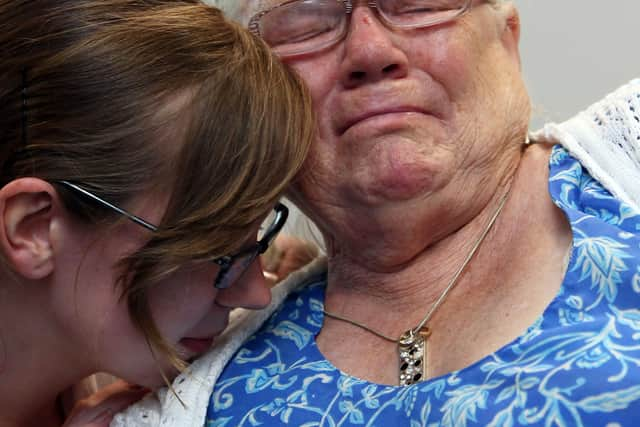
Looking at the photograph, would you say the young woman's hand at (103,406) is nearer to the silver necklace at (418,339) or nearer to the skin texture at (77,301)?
the skin texture at (77,301)

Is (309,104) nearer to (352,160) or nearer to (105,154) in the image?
(352,160)

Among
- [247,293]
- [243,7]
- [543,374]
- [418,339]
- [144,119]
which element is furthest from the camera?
[243,7]

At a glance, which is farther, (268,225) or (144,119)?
(268,225)

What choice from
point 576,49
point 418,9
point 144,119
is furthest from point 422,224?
point 576,49

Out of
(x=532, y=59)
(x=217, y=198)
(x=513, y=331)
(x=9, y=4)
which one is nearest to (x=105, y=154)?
(x=217, y=198)

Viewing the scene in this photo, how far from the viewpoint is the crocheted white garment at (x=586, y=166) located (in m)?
1.14

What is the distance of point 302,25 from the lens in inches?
54.0

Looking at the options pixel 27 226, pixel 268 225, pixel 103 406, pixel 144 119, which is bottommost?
pixel 103 406

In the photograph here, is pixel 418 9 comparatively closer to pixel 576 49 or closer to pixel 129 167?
pixel 129 167

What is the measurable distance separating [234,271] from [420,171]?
334 mm

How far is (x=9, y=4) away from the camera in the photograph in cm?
115

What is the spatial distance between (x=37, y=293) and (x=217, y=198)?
0.33 metres

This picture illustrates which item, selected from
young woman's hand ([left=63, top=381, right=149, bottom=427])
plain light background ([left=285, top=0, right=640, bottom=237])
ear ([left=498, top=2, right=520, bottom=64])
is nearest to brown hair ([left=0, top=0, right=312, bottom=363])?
young woman's hand ([left=63, top=381, right=149, bottom=427])

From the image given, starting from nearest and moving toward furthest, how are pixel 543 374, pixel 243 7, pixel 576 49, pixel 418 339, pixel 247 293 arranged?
pixel 543 374 < pixel 418 339 < pixel 247 293 < pixel 243 7 < pixel 576 49
